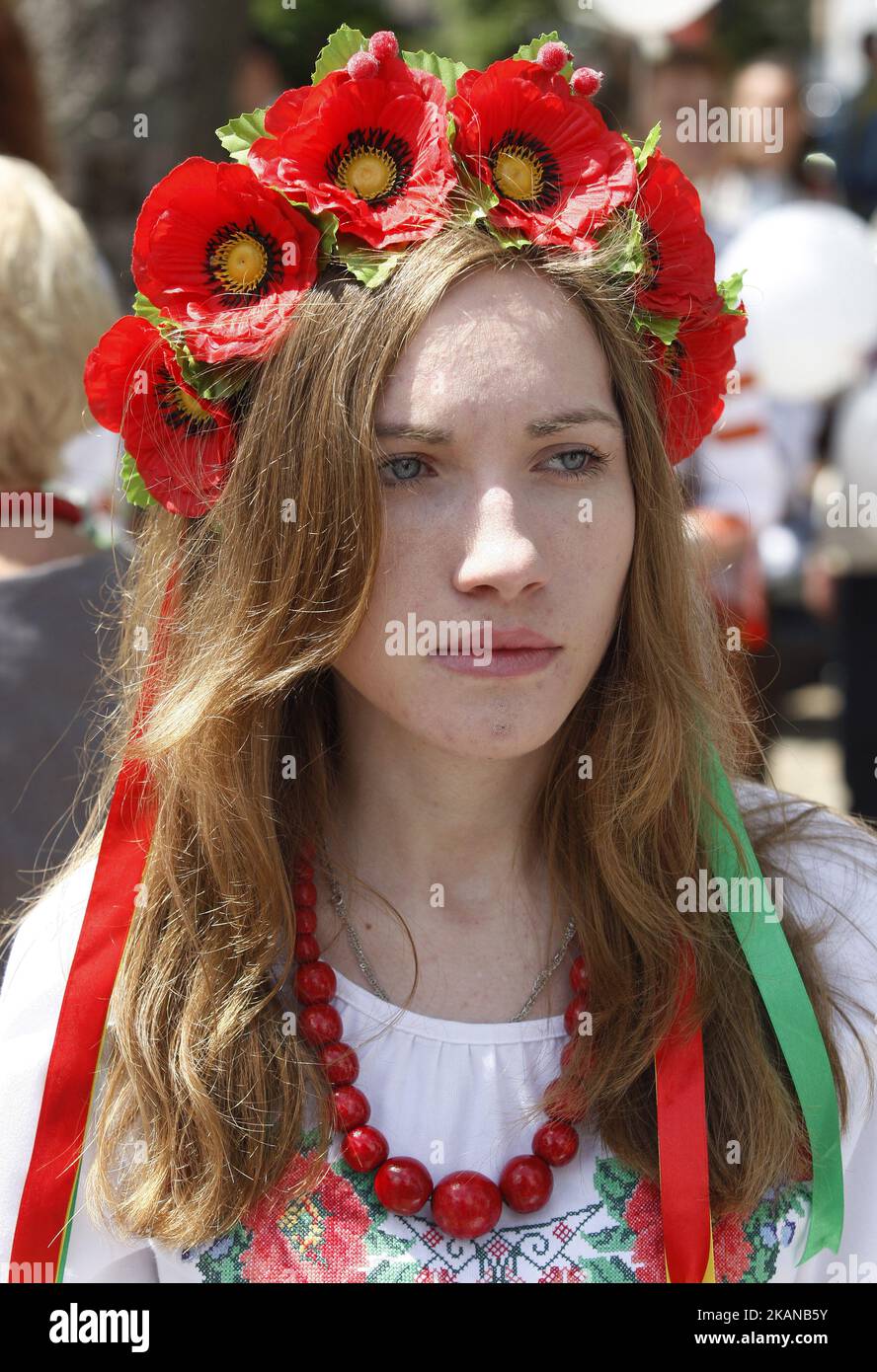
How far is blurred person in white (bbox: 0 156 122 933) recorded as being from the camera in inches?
93.0

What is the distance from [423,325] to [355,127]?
258 millimetres

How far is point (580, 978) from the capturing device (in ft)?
5.71

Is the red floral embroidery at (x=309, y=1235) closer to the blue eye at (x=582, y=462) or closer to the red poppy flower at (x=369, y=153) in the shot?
the blue eye at (x=582, y=462)

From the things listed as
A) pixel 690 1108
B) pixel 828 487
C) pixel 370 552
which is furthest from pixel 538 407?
pixel 828 487

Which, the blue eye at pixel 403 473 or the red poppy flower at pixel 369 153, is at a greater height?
the red poppy flower at pixel 369 153

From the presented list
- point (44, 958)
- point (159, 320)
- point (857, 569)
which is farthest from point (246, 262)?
point (857, 569)

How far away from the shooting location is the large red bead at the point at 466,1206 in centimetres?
161

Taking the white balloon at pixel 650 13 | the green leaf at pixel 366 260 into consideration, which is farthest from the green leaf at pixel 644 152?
the white balloon at pixel 650 13

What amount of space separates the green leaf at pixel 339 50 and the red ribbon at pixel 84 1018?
599mm

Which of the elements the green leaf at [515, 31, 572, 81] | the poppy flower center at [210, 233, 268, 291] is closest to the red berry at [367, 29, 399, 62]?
the green leaf at [515, 31, 572, 81]

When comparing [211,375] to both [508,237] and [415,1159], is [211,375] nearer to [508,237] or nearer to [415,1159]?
[508,237]

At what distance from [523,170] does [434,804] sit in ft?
2.39

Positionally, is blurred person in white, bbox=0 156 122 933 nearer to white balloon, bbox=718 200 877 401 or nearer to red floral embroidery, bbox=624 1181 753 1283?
red floral embroidery, bbox=624 1181 753 1283

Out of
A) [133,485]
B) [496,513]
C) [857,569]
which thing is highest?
[857,569]
